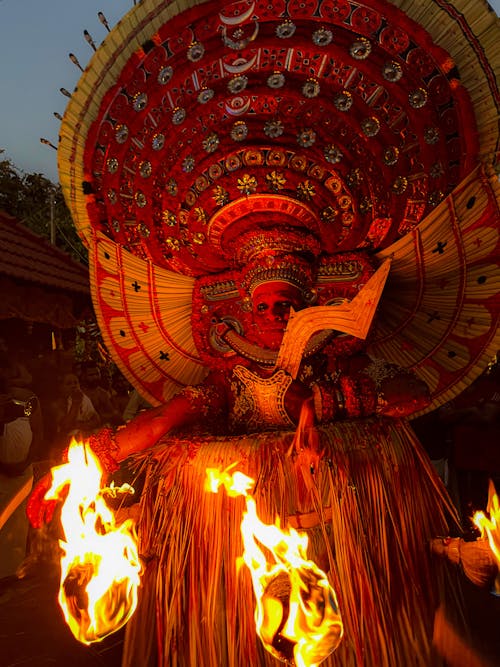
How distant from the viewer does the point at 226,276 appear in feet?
7.20

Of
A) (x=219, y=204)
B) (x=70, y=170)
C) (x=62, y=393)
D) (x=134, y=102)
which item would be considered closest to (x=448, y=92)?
(x=219, y=204)

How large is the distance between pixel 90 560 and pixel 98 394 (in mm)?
3523

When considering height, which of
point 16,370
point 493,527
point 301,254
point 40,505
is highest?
point 301,254

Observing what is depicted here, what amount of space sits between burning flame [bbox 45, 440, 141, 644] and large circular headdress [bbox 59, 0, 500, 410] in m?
0.83

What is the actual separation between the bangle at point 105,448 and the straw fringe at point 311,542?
206 mm

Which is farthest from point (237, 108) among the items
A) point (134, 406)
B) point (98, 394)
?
point (98, 394)

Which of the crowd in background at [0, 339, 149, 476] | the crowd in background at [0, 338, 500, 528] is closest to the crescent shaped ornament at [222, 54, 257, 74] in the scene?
the crowd in background at [0, 338, 500, 528]

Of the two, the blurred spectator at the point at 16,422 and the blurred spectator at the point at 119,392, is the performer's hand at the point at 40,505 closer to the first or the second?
the blurred spectator at the point at 16,422

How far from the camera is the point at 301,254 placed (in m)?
1.90

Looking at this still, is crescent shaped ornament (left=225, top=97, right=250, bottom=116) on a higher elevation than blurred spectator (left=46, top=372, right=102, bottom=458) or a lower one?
higher

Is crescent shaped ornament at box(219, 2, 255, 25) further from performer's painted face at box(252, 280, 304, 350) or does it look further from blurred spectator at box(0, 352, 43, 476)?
blurred spectator at box(0, 352, 43, 476)

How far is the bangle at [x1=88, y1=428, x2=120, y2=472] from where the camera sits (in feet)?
5.88

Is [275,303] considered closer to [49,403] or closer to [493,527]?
[493,527]

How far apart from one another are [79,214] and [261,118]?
1080 mm
